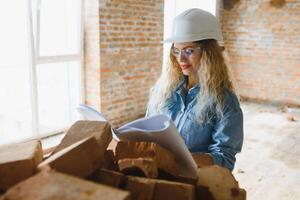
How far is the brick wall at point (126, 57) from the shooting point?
4.30 meters

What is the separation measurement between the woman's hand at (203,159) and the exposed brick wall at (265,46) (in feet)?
16.2

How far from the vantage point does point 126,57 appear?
461 cm

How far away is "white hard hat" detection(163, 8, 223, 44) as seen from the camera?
5.25 feet

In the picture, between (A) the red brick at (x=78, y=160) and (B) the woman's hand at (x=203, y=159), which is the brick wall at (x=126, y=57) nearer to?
(B) the woman's hand at (x=203, y=159)

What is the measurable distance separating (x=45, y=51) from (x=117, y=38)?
960 millimetres

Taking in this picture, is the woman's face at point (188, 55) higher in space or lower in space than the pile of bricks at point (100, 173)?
higher

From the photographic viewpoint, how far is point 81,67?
14.5 feet

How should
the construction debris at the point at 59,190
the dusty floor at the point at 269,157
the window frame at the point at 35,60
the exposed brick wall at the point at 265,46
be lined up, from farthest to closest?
the exposed brick wall at the point at 265,46
the window frame at the point at 35,60
the dusty floor at the point at 269,157
the construction debris at the point at 59,190

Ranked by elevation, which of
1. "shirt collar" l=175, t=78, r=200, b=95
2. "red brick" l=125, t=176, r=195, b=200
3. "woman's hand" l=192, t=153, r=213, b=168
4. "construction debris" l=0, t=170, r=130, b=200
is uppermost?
"shirt collar" l=175, t=78, r=200, b=95

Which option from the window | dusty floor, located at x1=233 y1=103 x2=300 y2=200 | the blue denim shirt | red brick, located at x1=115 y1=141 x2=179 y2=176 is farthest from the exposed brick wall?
red brick, located at x1=115 y1=141 x2=179 y2=176

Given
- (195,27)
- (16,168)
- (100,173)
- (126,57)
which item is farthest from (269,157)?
(16,168)

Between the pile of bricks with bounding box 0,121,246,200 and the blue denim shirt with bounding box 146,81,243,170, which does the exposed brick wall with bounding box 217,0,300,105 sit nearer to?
the blue denim shirt with bounding box 146,81,243,170

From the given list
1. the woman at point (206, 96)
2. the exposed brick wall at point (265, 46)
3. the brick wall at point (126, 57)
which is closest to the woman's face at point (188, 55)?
the woman at point (206, 96)

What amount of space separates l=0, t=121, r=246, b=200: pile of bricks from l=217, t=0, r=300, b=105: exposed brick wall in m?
5.44
